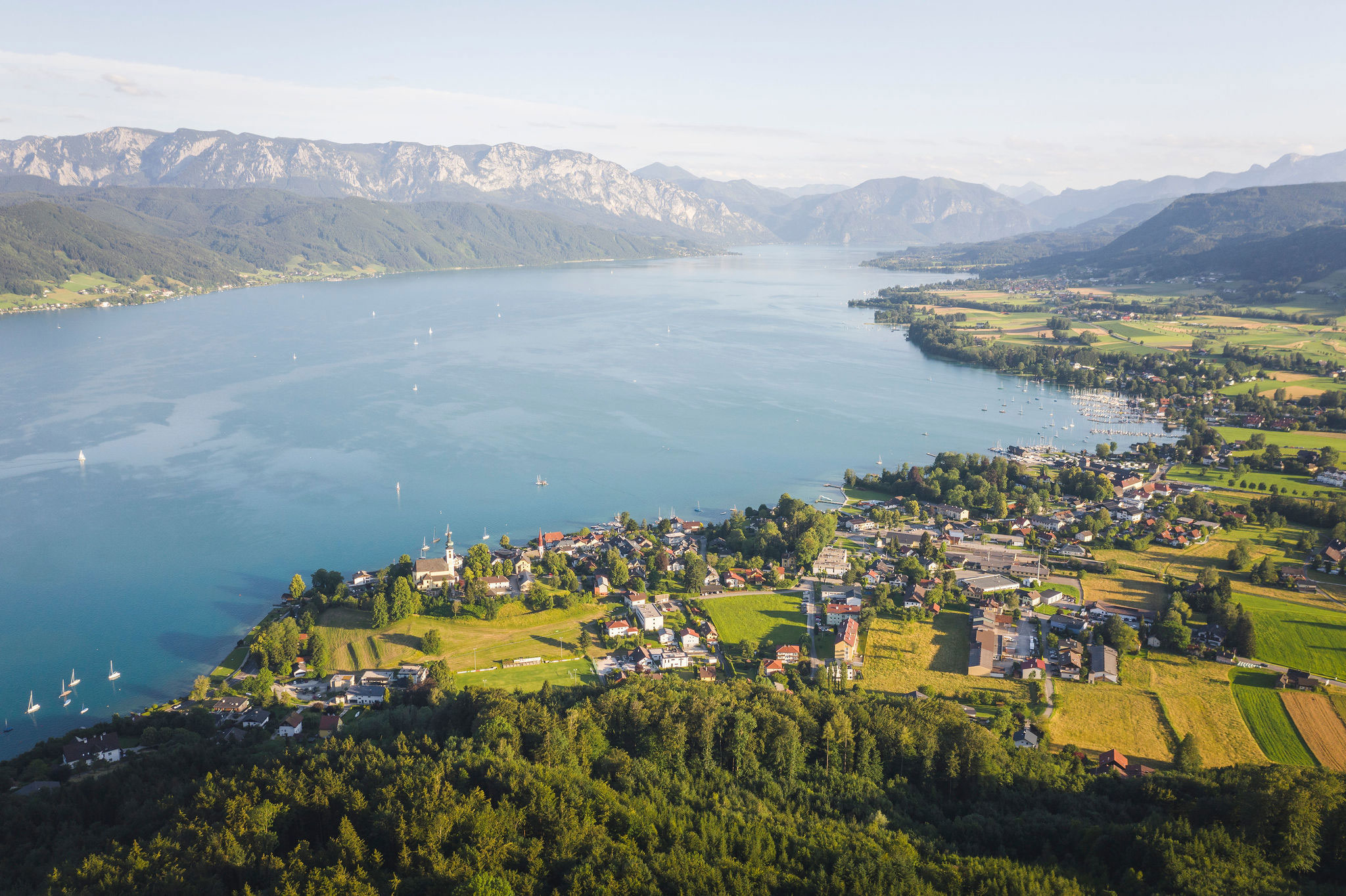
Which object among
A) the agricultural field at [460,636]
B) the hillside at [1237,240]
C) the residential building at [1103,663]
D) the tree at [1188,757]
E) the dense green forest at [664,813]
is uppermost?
the hillside at [1237,240]

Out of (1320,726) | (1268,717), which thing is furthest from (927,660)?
(1320,726)

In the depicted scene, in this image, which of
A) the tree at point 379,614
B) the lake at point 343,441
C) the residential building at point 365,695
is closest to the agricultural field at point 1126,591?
the lake at point 343,441

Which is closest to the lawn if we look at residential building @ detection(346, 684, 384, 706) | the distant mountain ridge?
residential building @ detection(346, 684, 384, 706)

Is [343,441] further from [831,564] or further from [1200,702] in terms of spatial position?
[1200,702]

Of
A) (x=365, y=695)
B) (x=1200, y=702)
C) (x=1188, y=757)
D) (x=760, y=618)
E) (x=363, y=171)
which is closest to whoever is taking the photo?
(x=1188, y=757)

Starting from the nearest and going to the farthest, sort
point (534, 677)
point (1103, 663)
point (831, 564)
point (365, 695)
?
point (365, 695) < point (1103, 663) < point (534, 677) < point (831, 564)

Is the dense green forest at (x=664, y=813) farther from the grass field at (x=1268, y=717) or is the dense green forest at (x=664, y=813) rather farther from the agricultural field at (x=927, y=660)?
the grass field at (x=1268, y=717)
